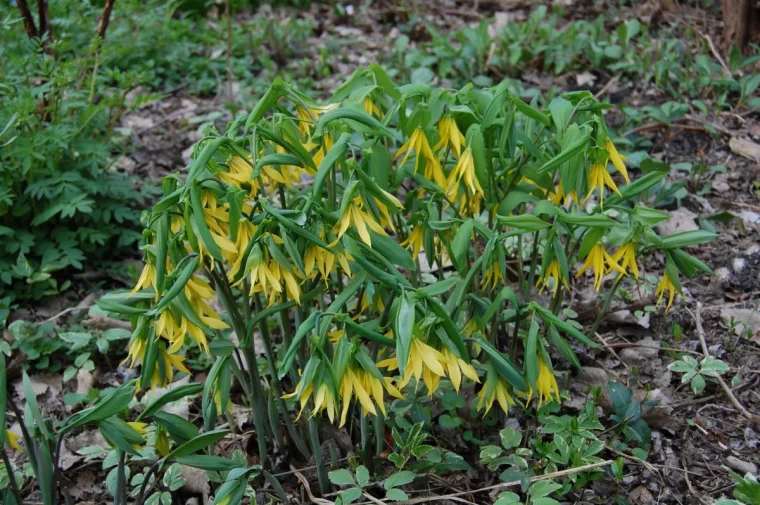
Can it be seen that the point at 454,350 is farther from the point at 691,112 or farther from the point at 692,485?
the point at 691,112

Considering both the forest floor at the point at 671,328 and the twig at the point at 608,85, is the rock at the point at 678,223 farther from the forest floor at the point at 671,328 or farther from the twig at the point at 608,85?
the twig at the point at 608,85

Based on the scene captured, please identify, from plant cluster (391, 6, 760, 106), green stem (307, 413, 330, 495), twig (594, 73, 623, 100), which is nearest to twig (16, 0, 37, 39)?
plant cluster (391, 6, 760, 106)

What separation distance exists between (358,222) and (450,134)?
0.34 metres

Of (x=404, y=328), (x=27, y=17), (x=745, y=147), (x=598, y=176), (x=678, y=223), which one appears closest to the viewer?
(x=404, y=328)

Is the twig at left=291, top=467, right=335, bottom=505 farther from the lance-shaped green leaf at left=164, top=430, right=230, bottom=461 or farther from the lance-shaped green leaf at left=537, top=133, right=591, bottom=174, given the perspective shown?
the lance-shaped green leaf at left=537, top=133, right=591, bottom=174

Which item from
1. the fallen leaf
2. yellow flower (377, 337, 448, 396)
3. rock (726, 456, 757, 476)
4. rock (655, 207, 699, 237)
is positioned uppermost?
yellow flower (377, 337, 448, 396)

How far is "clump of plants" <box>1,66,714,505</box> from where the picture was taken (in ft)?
4.23

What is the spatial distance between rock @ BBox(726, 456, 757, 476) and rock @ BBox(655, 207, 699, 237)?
2.96 feet

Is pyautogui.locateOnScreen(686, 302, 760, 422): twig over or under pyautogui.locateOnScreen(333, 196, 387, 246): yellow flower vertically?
under

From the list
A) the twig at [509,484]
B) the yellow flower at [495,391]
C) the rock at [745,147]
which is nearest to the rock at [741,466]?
the twig at [509,484]

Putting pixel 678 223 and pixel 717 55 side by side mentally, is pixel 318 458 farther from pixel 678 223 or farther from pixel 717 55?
pixel 717 55

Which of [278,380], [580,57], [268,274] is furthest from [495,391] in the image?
[580,57]

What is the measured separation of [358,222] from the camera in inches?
51.3

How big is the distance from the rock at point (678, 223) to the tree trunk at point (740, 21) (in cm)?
110
